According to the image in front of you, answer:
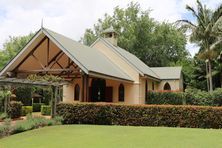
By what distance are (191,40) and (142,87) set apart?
25.4 ft

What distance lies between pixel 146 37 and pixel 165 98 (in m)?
26.7

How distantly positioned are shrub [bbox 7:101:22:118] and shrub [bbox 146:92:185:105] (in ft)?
44.2

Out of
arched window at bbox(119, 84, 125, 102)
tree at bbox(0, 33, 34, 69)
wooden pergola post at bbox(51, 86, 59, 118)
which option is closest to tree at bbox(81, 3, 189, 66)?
tree at bbox(0, 33, 34, 69)

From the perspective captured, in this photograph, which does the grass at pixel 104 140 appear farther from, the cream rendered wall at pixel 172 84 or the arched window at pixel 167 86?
the arched window at pixel 167 86

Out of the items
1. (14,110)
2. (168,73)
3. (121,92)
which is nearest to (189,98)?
(121,92)

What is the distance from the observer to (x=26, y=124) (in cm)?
1590

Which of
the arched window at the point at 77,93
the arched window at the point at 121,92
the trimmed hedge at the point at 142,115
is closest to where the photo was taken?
the trimmed hedge at the point at 142,115

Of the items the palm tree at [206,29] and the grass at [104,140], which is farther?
the palm tree at [206,29]

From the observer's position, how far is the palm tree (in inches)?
1227

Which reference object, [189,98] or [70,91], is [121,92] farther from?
[189,98]

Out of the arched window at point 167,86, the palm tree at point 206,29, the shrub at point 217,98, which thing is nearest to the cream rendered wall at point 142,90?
the shrub at point 217,98

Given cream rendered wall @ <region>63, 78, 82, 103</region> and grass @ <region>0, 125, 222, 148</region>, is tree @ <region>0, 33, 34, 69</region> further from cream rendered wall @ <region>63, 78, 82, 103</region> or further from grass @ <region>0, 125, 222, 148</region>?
grass @ <region>0, 125, 222, 148</region>

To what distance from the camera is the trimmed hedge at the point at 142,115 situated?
673 inches

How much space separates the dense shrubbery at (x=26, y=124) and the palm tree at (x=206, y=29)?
18710mm
